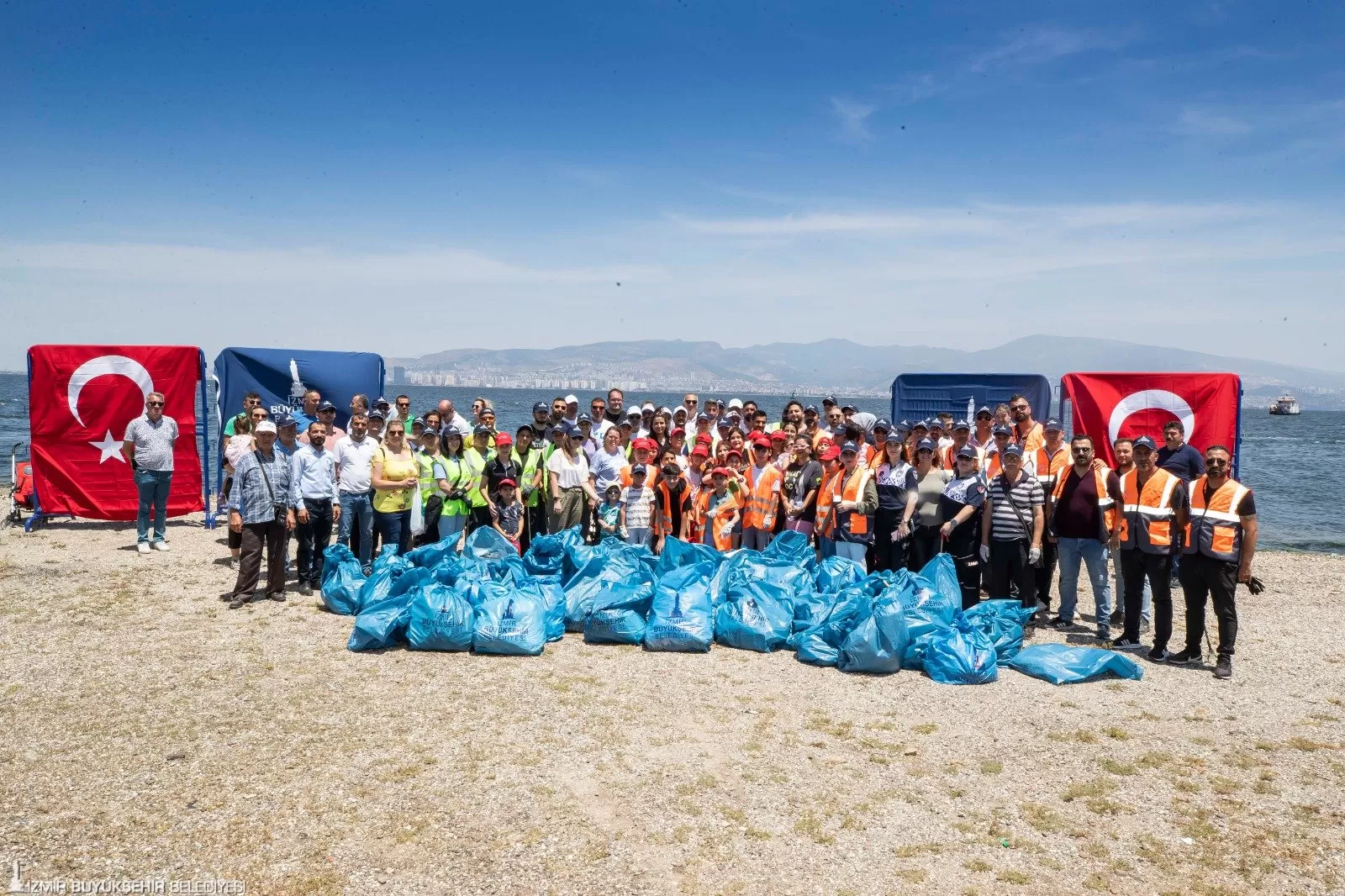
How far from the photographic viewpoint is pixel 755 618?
21.8 ft

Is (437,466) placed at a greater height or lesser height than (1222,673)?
greater

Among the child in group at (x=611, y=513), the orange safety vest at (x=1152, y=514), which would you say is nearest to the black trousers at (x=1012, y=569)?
the orange safety vest at (x=1152, y=514)

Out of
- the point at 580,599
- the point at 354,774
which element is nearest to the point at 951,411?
the point at 580,599

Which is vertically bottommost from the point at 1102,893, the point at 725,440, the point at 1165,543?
the point at 1102,893

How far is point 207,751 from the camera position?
467cm

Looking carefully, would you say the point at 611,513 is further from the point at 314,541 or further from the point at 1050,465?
the point at 1050,465

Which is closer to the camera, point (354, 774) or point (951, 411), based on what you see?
point (354, 774)

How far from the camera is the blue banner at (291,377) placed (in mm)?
11266

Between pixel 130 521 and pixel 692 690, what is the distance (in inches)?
373

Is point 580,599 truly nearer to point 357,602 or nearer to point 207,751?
point 357,602

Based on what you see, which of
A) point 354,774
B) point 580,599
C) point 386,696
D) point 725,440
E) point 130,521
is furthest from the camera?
point 130,521

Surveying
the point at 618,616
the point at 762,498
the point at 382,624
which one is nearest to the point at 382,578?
the point at 382,624

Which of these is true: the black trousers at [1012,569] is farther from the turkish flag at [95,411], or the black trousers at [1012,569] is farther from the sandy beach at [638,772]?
the turkish flag at [95,411]

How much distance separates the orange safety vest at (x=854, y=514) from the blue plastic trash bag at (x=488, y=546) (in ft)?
9.83
